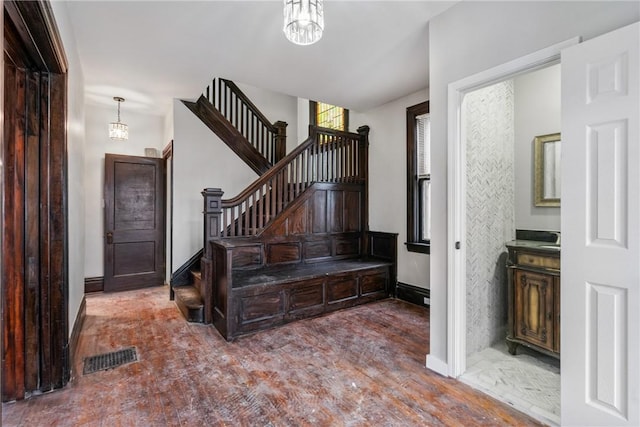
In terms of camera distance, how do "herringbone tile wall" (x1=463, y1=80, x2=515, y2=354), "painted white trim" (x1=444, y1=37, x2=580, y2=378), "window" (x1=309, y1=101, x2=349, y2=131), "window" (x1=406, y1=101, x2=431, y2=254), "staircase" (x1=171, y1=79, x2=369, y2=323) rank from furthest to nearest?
"window" (x1=309, y1=101, x2=349, y2=131) < "window" (x1=406, y1=101, x2=431, y2=254) < "staircase" (x1=171, y1=79, x2=369, y2=323) < "herringbone tile wall" (x1=463, y1=80, x2=515, y2=354) < "painted white trim" (x1=444, y1=37, x2=580, y2=378)

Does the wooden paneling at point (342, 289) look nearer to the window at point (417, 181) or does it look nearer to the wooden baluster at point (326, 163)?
the window at point (417, 181)

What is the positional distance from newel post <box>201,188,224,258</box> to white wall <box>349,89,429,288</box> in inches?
88.4

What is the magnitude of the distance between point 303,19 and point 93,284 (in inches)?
191

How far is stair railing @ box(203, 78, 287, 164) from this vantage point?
4.98 m

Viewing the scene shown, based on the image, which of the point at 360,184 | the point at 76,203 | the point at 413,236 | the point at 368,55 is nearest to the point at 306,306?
the point at 413,236

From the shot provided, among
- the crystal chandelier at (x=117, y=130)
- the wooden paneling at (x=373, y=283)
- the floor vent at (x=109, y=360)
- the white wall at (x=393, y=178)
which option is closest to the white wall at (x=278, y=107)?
the white wall at (x=393, y=178)

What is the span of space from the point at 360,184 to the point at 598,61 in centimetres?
333

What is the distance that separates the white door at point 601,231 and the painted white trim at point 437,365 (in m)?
0.75

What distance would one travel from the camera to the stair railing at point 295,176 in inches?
152

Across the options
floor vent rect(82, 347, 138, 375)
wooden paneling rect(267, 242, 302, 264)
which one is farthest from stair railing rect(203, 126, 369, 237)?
floor vent rect(82, 347, 138, 375)

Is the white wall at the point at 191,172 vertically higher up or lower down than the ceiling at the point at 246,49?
lower down

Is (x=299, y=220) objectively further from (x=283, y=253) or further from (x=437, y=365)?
(x=437, y=365)

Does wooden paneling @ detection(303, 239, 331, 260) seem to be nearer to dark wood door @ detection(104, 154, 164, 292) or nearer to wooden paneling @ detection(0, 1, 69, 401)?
dark wood door @ detection(104, 154, 164, 292)

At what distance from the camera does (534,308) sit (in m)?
2.64
